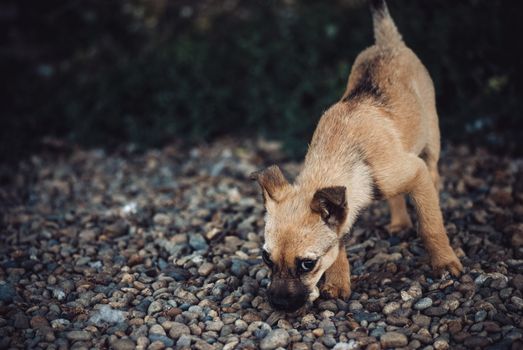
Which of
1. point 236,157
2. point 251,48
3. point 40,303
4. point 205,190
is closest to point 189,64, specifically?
point 251,48

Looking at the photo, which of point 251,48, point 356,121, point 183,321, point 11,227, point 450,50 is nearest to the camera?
point 183,321

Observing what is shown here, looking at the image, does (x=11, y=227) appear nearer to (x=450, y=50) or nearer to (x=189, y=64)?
(x=189, y=64)

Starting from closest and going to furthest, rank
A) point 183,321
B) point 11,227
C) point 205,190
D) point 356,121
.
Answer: point 183,321, point 356,121, point 11,227, point 205,190

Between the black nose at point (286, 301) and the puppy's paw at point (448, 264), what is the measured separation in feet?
4.78

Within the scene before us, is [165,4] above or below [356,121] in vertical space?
above

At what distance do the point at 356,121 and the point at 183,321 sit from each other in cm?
244

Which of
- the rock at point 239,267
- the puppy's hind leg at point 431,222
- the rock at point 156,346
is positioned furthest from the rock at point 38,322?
the puppy's hind leg at point 431,222

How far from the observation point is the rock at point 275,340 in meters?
4.24

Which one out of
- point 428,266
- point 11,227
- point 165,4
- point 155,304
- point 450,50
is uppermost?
point 165,4

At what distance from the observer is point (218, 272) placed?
546 centimetres

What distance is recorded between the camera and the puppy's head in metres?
4.34

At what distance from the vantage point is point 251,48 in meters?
9.59

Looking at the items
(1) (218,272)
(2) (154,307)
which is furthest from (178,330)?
(1) (218,272)

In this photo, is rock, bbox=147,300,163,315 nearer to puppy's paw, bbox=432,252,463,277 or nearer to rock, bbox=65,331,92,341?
rock, bbox=65,331,92,341
